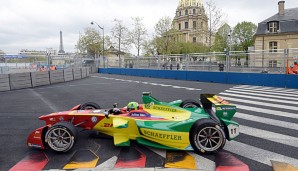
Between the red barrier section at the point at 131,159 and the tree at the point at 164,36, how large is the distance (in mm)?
47515

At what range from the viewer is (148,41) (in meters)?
54.2

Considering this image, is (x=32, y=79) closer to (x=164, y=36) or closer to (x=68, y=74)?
(x=68, y=74)

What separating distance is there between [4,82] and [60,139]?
12.0 metres

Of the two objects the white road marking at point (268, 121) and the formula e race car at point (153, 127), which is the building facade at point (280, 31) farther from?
the formula e race car at point (153, 127)

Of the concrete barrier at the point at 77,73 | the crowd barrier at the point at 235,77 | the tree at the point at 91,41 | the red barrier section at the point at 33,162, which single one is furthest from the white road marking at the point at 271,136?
the tree at the point at 91,41

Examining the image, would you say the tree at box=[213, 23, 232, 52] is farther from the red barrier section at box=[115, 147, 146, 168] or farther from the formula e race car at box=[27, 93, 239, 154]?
the red barrier section at box=[115, 147, 146, 168]

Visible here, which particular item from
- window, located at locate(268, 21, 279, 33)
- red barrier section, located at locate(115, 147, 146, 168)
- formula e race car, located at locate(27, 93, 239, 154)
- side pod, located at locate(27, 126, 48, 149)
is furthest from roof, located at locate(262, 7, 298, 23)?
side pod, located at locate(27, 126, 48, 149)

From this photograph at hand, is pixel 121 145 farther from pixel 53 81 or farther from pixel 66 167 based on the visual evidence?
pixel 53 81

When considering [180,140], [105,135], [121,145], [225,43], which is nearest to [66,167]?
[121,145]

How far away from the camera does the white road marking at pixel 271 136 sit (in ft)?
15.6

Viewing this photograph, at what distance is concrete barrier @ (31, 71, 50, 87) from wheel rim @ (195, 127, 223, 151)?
14.7 m

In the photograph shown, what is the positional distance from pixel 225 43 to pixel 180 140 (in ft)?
186

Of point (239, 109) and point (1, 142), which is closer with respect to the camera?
point (1, 142)

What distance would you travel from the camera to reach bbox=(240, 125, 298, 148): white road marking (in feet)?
15.6
